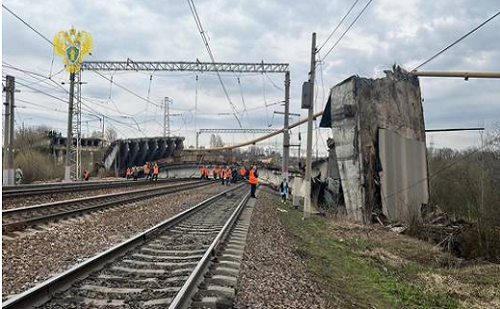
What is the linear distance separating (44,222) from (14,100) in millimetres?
18418

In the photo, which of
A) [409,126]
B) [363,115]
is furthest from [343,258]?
[409,126]

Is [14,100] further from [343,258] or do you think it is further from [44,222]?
[343,258]

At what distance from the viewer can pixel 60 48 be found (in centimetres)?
2598

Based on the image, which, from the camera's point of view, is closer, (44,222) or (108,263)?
(108,263)

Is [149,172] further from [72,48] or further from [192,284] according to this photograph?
[192,284]

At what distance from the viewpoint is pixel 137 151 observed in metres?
53.1

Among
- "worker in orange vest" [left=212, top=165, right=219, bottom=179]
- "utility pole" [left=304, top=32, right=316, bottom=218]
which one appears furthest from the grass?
"worker in orange vest" [left=212, top=165, right=219, bottom=179]

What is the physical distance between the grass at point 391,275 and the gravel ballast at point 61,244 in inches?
159

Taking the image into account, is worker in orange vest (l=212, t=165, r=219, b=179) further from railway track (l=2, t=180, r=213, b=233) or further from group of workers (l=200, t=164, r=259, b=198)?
railway track (l=2, t=180, r=213, b=233)

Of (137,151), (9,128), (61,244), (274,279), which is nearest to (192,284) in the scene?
(274,279)

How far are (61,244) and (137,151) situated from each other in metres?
46.6

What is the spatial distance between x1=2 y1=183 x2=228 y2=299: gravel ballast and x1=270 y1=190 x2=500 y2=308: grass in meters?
4.03

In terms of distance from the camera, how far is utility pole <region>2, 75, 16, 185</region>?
24.7m

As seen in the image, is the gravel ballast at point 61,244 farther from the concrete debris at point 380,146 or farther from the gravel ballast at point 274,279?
the concrete debris at point 380,146
